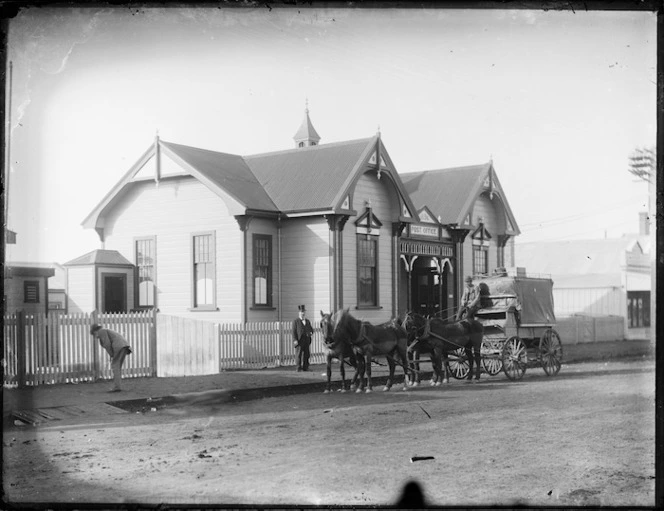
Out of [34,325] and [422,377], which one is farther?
[422,377]

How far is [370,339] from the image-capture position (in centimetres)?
1410

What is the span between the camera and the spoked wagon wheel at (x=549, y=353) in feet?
58.8

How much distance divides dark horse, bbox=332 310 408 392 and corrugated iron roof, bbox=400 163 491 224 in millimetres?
2478

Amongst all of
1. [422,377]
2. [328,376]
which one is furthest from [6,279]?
[422,377]

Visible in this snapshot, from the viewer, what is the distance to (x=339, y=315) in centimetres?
1309

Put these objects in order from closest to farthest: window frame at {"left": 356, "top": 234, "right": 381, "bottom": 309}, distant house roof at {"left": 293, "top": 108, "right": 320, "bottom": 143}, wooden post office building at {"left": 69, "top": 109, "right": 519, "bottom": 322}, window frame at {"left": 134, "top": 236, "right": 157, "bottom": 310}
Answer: distant house roof at {"left": 293, "top": 108, "right": 320, "bottom": 143}, window frame at {"left": 134, "top": 236, "right": 157, "bottom": 310}, wooden post office building at {"left": 69, "top": 109, "right": 519, "bottom": 322}, window frame at {"left": 356, "top": 234, "right": 381, "bottom": 309}

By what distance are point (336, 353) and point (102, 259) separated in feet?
15.8

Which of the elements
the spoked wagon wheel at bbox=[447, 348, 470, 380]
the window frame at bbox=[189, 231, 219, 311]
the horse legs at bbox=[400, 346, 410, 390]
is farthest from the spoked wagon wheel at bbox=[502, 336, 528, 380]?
the window frame at bbox=[189, 231, 219, 311]

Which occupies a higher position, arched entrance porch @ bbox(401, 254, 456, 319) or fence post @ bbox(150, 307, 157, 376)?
arched entrance porch @ bbox(401, 254, 456, 319)

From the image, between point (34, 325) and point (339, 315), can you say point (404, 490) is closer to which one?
point (339, 315)

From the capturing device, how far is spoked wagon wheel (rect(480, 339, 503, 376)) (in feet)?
57.3

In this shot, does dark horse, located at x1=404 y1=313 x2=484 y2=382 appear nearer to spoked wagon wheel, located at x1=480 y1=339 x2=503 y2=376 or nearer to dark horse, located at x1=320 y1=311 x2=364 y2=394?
spoked wagon wheel, located at x1=480 y1=339 x2=503 y2=376

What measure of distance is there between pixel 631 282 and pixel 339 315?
31.6ft

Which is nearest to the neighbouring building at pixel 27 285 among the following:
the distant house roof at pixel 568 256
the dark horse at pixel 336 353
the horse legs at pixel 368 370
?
the dark horse at pixel 336 353
